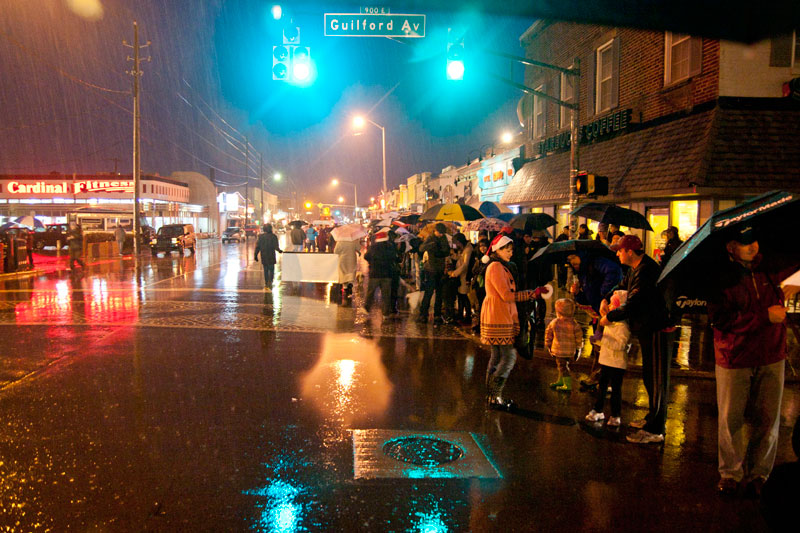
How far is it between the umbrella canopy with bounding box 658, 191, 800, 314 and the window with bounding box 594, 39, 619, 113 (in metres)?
13.2

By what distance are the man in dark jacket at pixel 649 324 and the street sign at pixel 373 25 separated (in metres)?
7.60

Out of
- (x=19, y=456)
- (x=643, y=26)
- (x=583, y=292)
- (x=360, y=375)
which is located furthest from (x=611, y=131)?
(x=19, y=456)

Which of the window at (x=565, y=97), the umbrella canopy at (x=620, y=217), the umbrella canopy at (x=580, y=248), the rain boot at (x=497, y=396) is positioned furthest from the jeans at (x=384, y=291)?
→ the window at (x=565, y=97)

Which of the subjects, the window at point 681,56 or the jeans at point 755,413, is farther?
the window at point 681,56

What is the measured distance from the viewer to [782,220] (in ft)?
14.5

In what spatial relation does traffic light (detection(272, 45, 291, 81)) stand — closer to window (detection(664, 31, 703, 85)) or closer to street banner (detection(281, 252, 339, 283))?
street banner (detection(281, 252, 339, 283))

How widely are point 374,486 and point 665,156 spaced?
1137cm

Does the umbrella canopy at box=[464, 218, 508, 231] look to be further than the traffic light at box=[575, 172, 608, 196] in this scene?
Yes

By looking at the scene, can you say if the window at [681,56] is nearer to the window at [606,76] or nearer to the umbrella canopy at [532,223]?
the window at [606,76]

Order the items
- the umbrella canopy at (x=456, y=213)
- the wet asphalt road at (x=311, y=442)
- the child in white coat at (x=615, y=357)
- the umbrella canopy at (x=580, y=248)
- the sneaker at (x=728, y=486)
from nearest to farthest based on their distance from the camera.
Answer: the wet asphalt road at (x=311, y=442) → the sneaker at (x=728, y=486) → the child in white coat at (x=615, y=357) → the umbrella canopy at (x=580, y=248) → the umbrella canopy at (x=456, y=213)

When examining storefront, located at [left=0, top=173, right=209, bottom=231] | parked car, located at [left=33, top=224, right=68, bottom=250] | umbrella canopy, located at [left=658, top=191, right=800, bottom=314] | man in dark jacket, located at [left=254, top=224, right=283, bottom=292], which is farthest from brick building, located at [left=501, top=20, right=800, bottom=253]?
storefront, located at [left=0, top=173, right=209, bottom=231]

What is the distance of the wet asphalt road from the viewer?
162 inches

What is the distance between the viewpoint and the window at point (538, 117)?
74.4 ft

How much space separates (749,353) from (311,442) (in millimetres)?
3666
